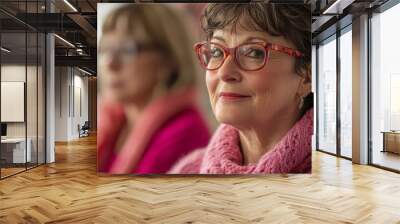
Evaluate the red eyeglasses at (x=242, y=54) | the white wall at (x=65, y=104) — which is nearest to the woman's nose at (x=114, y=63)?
the red eyeglasses at (x=242, y=54)

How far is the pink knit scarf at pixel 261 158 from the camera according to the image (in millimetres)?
6199

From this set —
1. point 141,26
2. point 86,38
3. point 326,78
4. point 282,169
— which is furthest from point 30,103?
point 326,78

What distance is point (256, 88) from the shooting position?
6098mm

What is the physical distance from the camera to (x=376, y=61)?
8.05 meters

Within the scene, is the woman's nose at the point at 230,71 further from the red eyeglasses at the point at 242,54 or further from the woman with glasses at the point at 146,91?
the woman with glasses at the point at 146,91

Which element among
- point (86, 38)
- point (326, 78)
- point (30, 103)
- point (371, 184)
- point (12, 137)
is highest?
point (86, 38)

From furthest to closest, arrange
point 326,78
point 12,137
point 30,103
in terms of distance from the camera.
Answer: point 326,78, point 30,103, point 12,137

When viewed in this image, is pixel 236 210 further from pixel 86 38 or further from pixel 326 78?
pixel 86 38

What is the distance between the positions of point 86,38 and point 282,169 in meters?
8.90

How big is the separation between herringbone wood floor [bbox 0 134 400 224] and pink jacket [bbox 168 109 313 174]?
6.7 inches

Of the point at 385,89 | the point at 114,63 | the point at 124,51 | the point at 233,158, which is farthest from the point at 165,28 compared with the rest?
the point at 385,89

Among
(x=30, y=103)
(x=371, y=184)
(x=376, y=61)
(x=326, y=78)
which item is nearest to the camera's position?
(x=371, y=184)

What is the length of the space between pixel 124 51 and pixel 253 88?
2140 mm

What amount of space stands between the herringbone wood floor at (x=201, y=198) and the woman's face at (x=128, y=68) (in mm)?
1405
